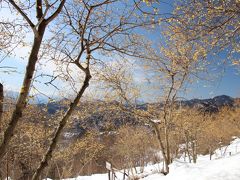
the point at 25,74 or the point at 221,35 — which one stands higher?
the point at 221,35

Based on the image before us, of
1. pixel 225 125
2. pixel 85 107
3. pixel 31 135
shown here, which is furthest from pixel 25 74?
pixel 225 125

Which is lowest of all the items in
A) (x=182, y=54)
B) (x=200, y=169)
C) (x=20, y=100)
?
(x=200, y=169)

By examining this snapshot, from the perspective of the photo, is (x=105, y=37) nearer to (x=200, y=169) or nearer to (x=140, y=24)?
(x=140, y=24)

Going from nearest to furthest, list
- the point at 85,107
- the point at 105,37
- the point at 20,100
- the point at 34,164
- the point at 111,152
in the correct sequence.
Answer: the point at 20,100, the point at 105,37, the point at 85,107, the point at 34,164, the point at 111,152

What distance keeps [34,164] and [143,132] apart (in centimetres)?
1725

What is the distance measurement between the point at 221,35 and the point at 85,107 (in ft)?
28.1

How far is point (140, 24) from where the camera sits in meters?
6.45

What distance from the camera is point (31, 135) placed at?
17391mm

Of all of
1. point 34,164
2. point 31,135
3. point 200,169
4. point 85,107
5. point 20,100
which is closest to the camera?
point 20,100

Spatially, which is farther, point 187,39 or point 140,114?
point 140,114

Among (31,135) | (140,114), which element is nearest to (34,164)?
(31,135)

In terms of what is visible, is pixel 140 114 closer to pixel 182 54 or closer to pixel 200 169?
pixel 182 54

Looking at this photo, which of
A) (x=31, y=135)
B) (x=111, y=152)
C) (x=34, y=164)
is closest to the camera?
(x=31, y=135)

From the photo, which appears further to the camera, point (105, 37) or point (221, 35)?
point (221, 35)
